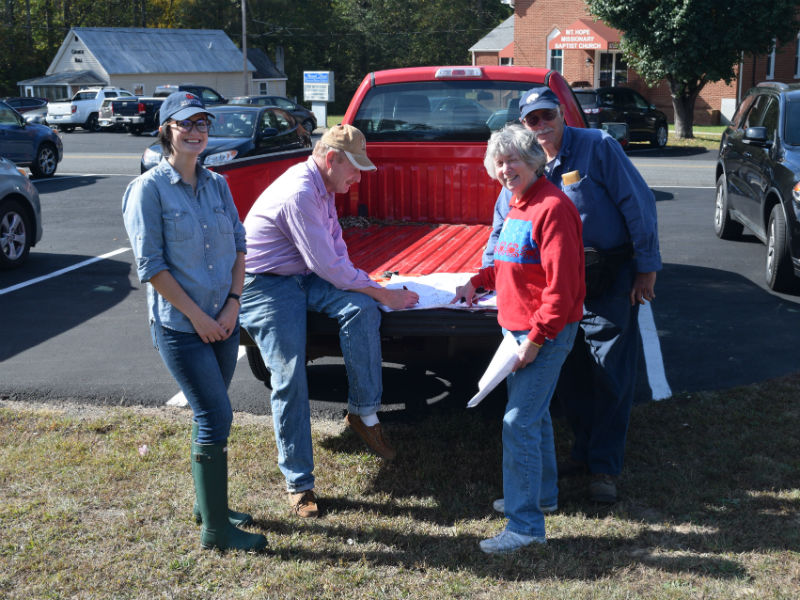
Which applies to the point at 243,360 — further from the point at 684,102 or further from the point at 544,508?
the point at 684,102

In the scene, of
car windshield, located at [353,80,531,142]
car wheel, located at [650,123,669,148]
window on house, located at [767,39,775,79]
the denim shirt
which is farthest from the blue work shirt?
window on house, located at [767,39,775,79]

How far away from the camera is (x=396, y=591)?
3504 millimetres

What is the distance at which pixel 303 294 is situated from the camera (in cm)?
431

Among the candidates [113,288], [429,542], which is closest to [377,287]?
[429,542]

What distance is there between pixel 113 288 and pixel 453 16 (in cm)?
6522

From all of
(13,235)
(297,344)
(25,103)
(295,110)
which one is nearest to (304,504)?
(297,344)

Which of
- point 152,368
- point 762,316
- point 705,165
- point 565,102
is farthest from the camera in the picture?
point 705,165

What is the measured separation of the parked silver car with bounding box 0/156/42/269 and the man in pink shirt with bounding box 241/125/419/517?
6.28 m

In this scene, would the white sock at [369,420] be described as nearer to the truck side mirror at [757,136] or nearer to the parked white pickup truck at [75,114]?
the truck side mirror at [757,136]

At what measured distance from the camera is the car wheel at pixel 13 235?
31.3ft

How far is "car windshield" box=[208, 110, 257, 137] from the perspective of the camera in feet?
56.8

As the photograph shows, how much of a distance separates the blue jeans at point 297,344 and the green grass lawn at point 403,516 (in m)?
0.30

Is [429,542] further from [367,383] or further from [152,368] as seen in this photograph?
[152,368]

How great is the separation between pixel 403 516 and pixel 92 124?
123 ft
